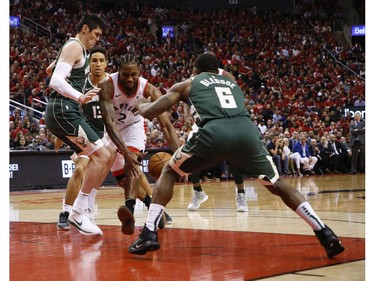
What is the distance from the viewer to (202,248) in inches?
220

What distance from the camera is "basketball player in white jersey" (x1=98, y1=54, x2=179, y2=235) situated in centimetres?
638

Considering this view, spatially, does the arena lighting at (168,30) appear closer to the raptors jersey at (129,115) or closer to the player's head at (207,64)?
the raptors jersey at (129,115)

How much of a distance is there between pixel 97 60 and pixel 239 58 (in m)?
20.7

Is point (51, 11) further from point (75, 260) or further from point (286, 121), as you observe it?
point (75, 260)

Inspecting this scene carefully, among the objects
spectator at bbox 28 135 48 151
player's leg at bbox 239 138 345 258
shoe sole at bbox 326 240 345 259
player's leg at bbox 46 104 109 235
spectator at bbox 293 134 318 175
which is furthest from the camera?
spectator at bbox 293 134 318 175

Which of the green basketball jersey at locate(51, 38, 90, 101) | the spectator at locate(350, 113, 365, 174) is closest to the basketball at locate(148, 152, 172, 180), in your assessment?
the green basketball jersey at locate(51, 38, 90, 101)

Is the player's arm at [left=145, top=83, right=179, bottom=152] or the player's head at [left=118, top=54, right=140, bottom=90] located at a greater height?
the player's head at [left=118, top=54, right=140, bottom=90]

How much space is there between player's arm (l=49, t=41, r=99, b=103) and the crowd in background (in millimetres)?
8934

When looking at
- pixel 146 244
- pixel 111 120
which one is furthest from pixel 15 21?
pixel 146 244

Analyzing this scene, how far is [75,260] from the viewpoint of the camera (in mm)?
5098

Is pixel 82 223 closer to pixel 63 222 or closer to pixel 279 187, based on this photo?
pixel 63 222

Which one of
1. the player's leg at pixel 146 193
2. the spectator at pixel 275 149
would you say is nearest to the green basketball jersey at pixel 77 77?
the player's leg at pixel 146 193

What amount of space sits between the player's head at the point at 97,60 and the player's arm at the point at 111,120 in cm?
95

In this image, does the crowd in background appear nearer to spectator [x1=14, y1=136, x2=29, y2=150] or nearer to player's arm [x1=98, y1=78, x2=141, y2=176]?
spectator [x1=14, y1=136, x2=29, y2=150]
